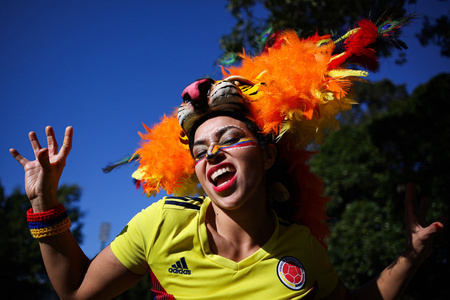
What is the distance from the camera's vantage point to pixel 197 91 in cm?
217

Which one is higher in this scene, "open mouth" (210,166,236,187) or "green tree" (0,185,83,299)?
"green tree" (0,185,83,299)

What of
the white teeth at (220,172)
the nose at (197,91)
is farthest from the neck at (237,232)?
the nose at (197,91)

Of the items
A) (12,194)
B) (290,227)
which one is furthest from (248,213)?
(12,194)

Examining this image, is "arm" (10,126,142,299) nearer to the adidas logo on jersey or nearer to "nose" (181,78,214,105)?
the adidas logo on jersey

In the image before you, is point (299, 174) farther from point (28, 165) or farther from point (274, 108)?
point (28, 165)

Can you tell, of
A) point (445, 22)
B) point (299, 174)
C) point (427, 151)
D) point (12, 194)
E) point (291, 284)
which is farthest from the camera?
point (12, 194)

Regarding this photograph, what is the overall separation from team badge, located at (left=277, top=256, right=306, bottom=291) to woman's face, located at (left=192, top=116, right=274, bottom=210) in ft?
1.27

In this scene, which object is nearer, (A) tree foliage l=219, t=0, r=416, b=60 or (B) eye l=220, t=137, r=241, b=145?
(B) eye l=220, t=137, r=241, b=145

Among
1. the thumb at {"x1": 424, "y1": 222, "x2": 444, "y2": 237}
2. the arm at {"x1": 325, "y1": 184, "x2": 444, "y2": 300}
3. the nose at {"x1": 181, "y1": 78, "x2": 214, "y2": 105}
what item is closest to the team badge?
the arm at {"x1": 325, "y1": 184, "x2": 444, "y2": 300}

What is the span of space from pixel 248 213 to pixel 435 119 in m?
4.95

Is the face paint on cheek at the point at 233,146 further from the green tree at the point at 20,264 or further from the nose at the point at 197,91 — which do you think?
the green tree at the point at 20,264

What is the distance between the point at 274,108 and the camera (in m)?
2.16

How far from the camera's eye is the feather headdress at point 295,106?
2166 mm

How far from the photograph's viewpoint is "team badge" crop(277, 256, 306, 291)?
1.95 meters
